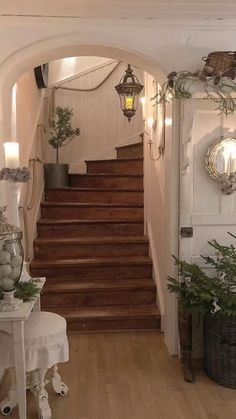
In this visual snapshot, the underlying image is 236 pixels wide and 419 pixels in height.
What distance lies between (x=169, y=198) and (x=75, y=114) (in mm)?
3185

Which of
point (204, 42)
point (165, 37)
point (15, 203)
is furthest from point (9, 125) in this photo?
point (204, 42)

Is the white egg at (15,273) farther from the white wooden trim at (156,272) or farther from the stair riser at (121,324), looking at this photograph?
the white wooden trim at (156,272)

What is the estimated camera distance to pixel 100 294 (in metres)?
3.89

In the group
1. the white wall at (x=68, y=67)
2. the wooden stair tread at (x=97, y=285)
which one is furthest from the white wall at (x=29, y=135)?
the white wall at (x=68, y=67)

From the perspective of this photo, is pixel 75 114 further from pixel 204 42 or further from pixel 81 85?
pixel 204 42

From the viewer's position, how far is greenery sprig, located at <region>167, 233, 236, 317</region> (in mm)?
2586

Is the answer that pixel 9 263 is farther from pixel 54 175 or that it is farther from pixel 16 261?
pixel 54 175

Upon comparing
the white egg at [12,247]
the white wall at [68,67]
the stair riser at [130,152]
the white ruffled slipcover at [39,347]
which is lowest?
the white ruffled slipcover at [39,347]

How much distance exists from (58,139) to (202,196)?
2.83 meters

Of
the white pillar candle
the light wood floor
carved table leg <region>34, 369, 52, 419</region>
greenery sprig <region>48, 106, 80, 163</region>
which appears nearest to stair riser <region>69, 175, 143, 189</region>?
greenery sprig <region>48, 106, 80, 163</region>

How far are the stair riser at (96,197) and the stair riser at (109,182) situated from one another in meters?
0.18

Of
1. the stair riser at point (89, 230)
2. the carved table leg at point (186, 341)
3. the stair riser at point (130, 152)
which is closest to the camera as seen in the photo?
the carved table leg at point (186, 341)

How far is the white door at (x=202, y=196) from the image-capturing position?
294cm

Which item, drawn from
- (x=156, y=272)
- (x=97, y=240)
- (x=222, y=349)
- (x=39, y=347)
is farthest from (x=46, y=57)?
(x=222, y=349)
